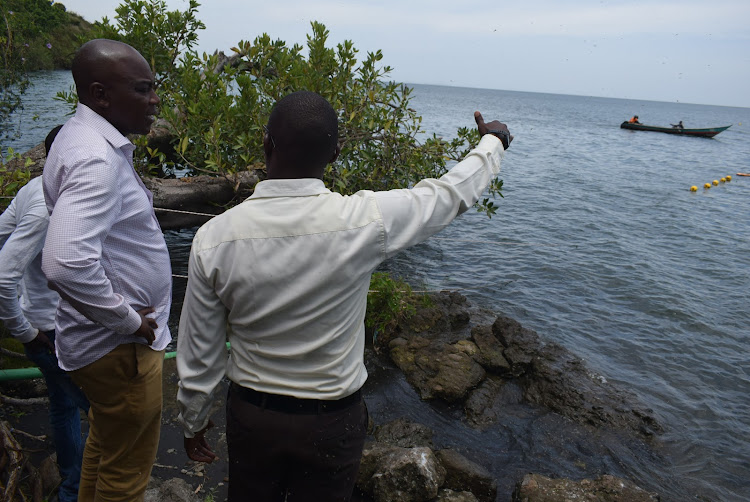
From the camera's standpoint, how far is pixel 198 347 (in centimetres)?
208

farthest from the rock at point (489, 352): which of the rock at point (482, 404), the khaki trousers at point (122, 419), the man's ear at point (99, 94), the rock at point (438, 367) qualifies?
the man's ear at point (99, 94)

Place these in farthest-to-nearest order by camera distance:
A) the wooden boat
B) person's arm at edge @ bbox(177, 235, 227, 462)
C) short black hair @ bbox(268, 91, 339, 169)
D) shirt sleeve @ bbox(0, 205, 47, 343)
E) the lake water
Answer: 1. the wooden boat
2. the lake water
3. shirt sleeve @ bbox(0, 205, 47, 343)
4. person's arm at edge @ bbox(177, 235, 227, 462)
5. short black hair @ bbox(268, 91, 339, 169)

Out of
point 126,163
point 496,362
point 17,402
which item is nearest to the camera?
point 126,163

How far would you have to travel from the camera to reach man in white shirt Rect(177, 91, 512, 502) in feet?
6.17

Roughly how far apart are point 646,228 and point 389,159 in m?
12.8

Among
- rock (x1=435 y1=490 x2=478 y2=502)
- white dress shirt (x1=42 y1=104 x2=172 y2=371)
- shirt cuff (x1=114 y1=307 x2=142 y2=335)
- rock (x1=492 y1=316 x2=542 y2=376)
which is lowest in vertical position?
rock (x1=492 y1=316 x2=542 y2=376)

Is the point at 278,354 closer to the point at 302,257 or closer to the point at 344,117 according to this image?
the point at 302,257

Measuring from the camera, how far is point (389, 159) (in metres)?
8.16

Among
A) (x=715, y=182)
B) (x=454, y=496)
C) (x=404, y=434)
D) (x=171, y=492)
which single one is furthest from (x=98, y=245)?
(x=715, y=182)

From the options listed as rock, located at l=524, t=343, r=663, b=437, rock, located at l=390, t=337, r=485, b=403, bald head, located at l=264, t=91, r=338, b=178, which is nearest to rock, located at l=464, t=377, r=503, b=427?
rock, located at l=390, t=337, r=485, b=403

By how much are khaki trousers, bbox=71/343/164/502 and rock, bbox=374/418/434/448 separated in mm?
3317

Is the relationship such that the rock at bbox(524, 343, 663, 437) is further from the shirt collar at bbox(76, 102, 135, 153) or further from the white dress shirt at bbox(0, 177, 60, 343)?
the shirt collar at bbox(76, 102, 135, 153)

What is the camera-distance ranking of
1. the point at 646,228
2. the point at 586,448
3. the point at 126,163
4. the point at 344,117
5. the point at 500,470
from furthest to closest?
the point at 646,228 → the point at 344,117 → the point at 586,448 → the point at 500,470 → the point at 126,163

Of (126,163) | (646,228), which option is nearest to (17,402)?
(126,163)
